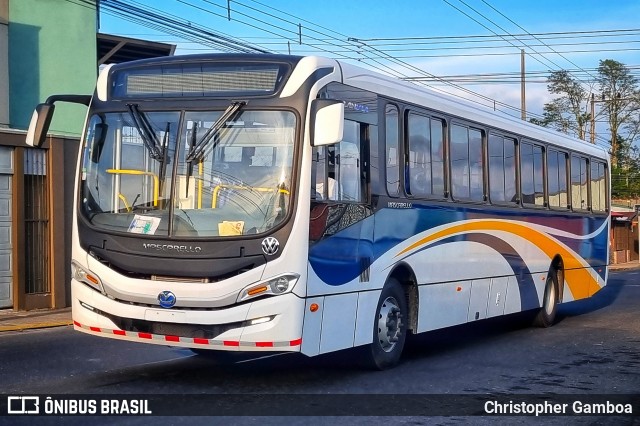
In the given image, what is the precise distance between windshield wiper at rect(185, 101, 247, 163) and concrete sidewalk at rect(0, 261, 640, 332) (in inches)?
293

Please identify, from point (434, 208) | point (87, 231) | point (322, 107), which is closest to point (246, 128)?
point (322, 107)

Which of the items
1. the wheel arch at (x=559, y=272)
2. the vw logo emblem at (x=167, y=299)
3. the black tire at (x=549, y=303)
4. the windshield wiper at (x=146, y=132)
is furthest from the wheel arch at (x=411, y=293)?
the wheel arch at (x=559, y=272)

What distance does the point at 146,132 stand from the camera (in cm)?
930

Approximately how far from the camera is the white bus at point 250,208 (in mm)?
8703

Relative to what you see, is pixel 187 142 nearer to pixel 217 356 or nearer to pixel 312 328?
pixel 312 328

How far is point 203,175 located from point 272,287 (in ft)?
4.12

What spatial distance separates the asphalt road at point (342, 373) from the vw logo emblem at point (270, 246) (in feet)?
4.28

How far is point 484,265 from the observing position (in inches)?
526

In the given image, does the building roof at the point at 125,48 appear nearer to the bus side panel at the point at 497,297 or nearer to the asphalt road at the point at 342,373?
the asphalt road at the point at 342,373

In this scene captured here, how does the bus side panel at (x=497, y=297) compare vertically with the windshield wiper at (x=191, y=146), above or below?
below

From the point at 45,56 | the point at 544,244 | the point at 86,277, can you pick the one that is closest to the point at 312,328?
the point at 86,277

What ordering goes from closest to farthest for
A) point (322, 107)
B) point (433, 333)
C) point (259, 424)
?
Answer: point (259, 424) < point (322, 107) < point (433, 333)

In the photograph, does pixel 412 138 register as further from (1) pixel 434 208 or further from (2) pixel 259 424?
(2) pixel 259 424

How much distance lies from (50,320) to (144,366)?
21.7 ft
